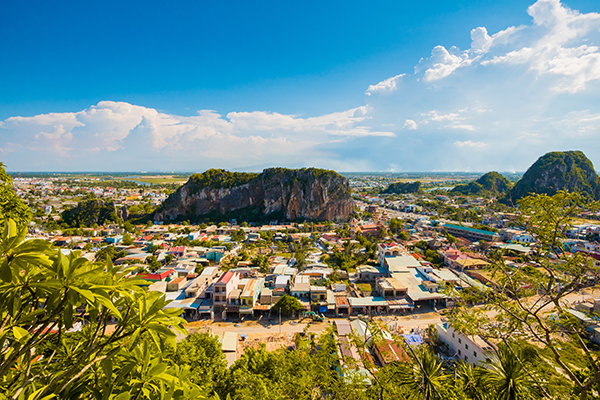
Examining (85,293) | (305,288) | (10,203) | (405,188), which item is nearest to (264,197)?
(305,288)

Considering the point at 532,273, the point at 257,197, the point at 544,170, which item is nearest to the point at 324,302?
the point at 532,273

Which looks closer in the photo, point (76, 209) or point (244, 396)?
point (244, 396)

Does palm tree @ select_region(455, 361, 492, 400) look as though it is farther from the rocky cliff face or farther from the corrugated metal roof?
the rocky cliff face

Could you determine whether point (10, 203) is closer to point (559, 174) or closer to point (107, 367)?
point (107, 367)

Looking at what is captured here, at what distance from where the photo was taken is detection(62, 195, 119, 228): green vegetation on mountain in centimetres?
3866

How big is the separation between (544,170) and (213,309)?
81404mm

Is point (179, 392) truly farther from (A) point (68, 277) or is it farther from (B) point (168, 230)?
(B) point (168, 230)

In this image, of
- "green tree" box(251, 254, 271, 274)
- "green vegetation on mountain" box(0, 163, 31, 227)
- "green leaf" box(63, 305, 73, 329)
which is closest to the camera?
"green leaf" box(63, 305, 73, 329)

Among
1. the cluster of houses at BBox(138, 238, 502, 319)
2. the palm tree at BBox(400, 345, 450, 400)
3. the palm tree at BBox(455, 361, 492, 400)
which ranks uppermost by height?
the palm tree at BBox(400, 345, 450, 400)

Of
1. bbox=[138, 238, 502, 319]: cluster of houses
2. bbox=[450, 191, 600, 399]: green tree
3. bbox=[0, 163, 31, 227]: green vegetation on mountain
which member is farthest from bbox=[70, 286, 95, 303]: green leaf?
bbox=[138, 238, 502, 319]: cluster of houses

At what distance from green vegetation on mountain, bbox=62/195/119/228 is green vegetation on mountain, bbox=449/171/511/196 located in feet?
Result: 289

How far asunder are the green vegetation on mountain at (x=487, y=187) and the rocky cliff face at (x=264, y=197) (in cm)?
5149

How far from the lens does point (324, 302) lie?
621 inches

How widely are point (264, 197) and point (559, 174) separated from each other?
6989cm
